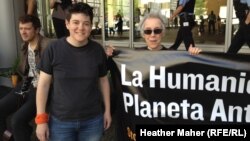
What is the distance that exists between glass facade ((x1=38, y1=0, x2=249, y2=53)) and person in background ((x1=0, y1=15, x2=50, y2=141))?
11.8 ft

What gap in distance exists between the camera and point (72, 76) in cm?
249

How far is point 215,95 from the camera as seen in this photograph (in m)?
2.70

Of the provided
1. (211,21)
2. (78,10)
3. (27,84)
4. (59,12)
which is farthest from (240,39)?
(211,21)

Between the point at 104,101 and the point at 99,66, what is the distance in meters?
0.33

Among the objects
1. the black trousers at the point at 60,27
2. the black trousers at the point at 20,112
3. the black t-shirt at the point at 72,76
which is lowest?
the black trousers at the point at 20,112

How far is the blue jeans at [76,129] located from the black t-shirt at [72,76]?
0.15 feet

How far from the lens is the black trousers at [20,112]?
3268 millimetres

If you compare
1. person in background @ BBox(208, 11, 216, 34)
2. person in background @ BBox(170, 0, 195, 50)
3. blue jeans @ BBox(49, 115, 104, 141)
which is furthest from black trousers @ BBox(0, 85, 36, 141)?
person in background @ BBox(208, 11, 216, 34)

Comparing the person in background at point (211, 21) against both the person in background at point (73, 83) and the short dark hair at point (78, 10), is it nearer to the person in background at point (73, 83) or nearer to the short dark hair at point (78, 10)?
the person in background at point (73, 83)

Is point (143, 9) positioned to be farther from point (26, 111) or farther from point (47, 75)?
point (47, 75)

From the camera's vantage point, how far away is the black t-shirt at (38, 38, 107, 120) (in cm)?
248

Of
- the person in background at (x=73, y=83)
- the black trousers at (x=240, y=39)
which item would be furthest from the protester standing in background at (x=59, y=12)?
the person in background at (x=73, y=83)

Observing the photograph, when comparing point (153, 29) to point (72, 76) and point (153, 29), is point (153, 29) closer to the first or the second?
point (153, 29)

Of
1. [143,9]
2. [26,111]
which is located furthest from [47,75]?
[143,9]
